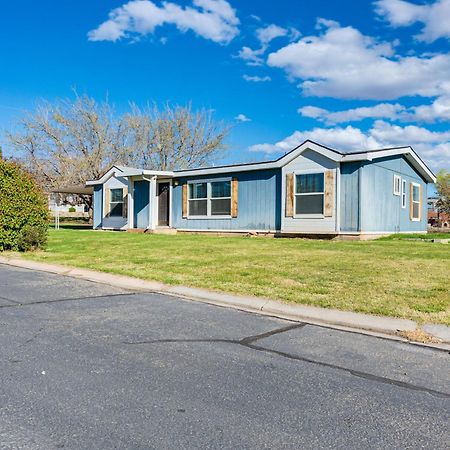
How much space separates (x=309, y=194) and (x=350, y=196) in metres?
1.54

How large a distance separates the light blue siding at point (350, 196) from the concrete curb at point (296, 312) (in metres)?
10.1

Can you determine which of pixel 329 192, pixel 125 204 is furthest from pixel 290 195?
pixel 125 204

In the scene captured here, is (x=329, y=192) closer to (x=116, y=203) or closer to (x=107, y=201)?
(x=116, y=203)

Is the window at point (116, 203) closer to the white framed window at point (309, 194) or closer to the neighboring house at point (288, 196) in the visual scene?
the neighboring house at point (288, 196)

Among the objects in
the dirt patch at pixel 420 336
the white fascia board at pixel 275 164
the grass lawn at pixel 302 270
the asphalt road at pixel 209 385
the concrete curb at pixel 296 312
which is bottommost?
the asphalt road at pixel 209 385

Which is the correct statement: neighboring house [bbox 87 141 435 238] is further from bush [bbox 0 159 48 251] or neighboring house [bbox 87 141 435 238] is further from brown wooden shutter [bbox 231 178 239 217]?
bush [bbox 0 159 48 251]

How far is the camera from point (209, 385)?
364cm

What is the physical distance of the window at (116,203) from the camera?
23656 millimetres

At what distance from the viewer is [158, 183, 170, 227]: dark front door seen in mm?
22344

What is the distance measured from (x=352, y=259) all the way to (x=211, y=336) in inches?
249

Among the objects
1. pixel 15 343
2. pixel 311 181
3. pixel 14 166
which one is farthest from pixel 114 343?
pixel 311 181

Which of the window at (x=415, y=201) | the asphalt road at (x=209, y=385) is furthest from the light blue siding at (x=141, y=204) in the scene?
the asphalt road at (x=209, y=385)

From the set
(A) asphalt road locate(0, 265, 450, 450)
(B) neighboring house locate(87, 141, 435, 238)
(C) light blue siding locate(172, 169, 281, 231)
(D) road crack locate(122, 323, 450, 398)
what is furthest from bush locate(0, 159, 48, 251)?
(D) road crack locate(122, 323, 450, 398)

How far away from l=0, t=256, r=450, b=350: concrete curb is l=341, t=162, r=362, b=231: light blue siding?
10.1m
